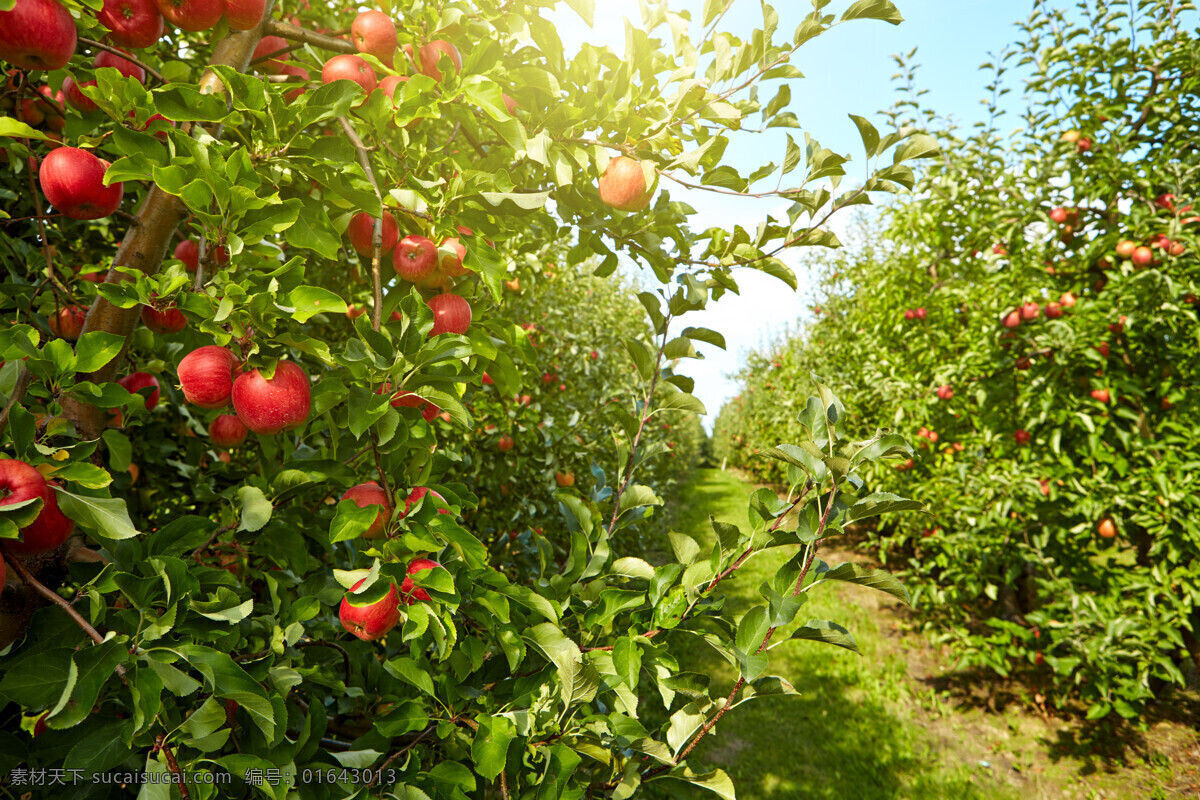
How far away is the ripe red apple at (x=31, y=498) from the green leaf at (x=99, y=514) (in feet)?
0.10

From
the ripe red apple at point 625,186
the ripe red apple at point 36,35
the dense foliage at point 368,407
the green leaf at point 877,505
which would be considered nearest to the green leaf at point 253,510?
the dense foliage at point 368,407

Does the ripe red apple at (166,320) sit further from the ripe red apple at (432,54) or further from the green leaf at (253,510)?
the ripe red apple at (432,54)

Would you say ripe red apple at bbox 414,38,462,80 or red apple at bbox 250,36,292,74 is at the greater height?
ripe red apple at bbox 414,38,462,80

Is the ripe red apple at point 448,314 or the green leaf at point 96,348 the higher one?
the ripe red apple at point 448,314

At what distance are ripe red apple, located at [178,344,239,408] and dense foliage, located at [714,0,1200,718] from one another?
176 inches

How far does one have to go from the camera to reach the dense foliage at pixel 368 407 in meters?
0.90

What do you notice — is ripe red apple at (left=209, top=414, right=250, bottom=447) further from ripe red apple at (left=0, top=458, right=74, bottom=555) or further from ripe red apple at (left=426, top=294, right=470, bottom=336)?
ripe red apple at (left=426, top=294, right=470, bottom=336)

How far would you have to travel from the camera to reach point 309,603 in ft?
3.55

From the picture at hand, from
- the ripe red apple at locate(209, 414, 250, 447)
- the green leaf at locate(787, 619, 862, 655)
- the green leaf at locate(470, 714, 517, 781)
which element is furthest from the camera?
Answer: the ripe red apple at locate(209, 414, 250, 447)

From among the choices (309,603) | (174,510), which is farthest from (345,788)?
(174,510)

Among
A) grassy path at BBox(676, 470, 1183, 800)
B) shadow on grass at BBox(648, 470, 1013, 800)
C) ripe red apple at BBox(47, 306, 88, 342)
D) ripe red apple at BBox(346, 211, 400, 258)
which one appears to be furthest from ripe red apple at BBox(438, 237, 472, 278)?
grassy path at BBox(676, 470, 1183, 800)

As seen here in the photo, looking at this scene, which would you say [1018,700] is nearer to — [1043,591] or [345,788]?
[1043,591]

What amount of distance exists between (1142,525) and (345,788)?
4684 millimetres

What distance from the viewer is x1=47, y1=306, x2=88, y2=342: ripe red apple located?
4.76 feet
